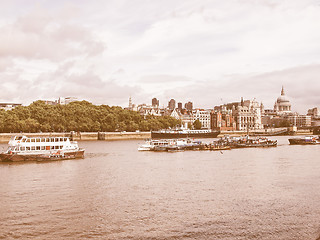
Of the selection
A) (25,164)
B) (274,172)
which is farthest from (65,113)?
(274,172)

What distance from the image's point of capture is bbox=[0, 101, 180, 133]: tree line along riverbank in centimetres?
11330

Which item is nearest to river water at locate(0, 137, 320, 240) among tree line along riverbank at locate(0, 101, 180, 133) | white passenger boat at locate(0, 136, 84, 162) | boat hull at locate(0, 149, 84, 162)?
boat hull at locate(0, 149, 84, 162)

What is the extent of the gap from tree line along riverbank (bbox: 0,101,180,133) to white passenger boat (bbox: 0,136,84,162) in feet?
179

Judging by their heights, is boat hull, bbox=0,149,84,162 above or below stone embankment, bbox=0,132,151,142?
below

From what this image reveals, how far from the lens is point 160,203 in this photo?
1126 inches

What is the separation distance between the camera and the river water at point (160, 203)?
2222 centimetres

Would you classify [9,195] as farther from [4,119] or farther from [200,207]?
[4,119]

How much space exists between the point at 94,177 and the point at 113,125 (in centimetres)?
9485

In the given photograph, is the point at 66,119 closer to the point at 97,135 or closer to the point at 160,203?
the point at 97,135

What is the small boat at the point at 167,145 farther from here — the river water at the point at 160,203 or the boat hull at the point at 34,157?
the river water at the point at 160,203

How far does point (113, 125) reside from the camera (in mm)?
135125

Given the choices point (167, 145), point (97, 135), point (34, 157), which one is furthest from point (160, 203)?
point (97, 135)

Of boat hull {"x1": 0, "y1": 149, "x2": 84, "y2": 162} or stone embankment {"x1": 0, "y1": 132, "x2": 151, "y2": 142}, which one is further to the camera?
stone embankment {"x1": 0, "y1": 132, "x2": 151, "y2": 142}

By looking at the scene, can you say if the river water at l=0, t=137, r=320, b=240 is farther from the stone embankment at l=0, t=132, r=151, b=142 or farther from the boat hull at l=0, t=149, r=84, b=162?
the stone embankment at l=0, t=132, r=151, b=142
